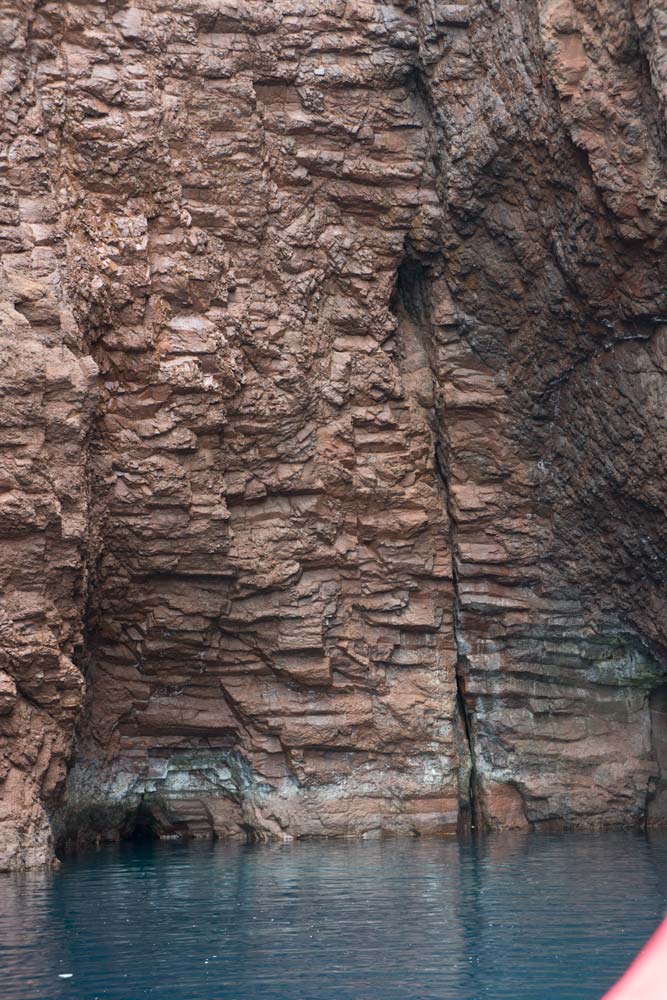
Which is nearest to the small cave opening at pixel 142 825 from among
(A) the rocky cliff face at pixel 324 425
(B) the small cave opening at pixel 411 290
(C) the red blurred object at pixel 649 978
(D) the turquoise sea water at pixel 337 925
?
(A) the rocky cliff face at pixel 324 425

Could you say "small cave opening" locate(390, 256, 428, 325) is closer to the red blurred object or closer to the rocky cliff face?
the rocky cliff face

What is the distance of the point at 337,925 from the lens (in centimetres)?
881

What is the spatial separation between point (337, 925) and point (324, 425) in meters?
9.39

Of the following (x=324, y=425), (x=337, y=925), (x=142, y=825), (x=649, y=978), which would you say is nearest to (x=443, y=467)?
(x=324, y=425)

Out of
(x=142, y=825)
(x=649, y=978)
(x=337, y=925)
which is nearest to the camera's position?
(x=649, y=978)

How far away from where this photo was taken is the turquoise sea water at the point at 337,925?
22.1ft

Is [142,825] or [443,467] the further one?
[443,467]

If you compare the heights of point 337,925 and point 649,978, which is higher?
point 649,978

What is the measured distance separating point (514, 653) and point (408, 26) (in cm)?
898

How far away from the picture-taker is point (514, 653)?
A: 1753cm

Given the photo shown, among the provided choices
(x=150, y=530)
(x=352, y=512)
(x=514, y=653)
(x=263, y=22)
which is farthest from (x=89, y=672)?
(x=263, y=22)

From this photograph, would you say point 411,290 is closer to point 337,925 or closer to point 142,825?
point 142,825

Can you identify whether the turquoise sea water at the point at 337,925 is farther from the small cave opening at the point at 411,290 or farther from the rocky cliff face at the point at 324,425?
the small cave opening at the point at 411,290

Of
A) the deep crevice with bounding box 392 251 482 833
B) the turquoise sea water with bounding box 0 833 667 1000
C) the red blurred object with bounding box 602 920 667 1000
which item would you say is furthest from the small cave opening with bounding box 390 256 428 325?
the red blurred object with bounding box 602 920 667 1000
